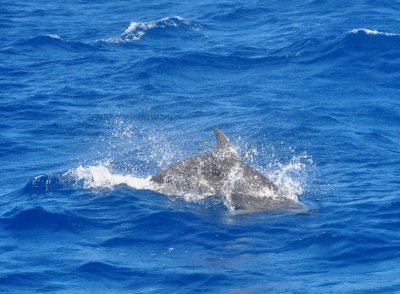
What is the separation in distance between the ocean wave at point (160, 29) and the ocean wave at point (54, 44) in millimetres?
1264

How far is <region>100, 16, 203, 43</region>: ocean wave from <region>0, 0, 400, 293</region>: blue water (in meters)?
0.14

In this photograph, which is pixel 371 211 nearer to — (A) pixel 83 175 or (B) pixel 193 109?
(A) pixel 83 175

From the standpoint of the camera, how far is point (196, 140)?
28.9 metres

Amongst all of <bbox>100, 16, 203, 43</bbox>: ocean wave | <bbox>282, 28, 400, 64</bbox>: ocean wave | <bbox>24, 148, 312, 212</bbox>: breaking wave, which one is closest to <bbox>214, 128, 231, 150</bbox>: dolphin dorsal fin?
<bbox>24, 148, 312, 212</bbox>: breaking wave

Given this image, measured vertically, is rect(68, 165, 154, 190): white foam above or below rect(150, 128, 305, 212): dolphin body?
below

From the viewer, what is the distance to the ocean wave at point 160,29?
4316 centimetres

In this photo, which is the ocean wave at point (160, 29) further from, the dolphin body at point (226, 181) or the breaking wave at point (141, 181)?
the dolphin body at point (226, 181)

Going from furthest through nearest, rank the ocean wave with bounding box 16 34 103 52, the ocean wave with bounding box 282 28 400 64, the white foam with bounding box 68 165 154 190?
1. the ocean wave with bounding box 16 34 103 52
2. the ocean wave with bounding box 282 28 400 64
3. the white foam with bounding box 68 165 154 190

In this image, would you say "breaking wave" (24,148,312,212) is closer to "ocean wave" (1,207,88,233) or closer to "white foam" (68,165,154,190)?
"white foam" (68,165,154,190)

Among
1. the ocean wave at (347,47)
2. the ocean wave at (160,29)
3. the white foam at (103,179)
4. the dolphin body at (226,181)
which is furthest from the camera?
the ocean wave at (160,29)

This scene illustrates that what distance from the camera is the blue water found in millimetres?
19578

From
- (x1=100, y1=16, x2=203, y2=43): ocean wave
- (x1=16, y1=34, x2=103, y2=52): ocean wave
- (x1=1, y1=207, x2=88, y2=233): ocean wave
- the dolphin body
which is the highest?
the dolphin body

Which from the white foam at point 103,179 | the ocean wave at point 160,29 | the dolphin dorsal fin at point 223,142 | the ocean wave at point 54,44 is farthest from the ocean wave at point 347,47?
the dolphin dorsal fin at point 223,142

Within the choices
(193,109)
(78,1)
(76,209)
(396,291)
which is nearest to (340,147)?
(193,109)
